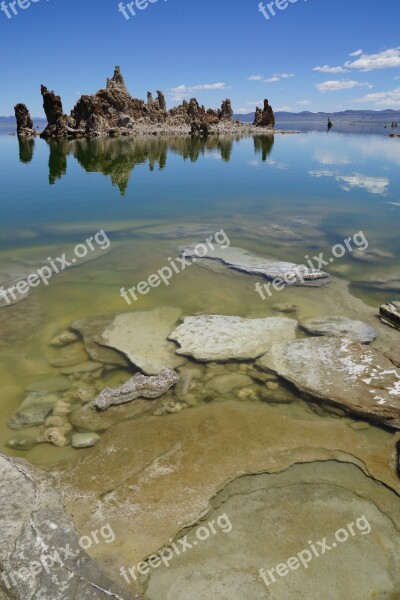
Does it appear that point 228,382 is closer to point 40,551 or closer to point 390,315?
point 40,551

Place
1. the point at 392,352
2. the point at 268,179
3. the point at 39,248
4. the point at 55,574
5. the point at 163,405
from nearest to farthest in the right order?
the point at 55,574
the point at 163,405
the point at 392,352
the point at 39,248
the point at 268,179

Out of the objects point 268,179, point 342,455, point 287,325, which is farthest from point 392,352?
point 268,179

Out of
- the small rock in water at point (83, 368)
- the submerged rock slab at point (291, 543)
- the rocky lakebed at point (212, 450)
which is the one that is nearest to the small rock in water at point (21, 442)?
the rocky lakebed at point (212, 450)

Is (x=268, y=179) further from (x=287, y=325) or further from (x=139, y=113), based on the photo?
(x=139, y=113)

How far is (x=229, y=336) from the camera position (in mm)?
6438

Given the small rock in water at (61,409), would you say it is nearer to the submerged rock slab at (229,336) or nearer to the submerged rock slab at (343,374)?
the submerged rock slab at (229,336)

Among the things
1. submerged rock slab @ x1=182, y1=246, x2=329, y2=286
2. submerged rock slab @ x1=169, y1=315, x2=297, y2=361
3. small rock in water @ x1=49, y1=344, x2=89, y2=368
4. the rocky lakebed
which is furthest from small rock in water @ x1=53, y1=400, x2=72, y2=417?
submerged rock slab @ x1=182, y1=246, x2=329, y2=286

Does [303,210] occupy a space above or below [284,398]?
above

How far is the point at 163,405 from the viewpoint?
519cm

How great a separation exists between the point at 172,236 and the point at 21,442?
8.67 m

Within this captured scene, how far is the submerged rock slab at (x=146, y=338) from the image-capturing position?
19.5ft

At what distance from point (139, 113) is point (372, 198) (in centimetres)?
8201

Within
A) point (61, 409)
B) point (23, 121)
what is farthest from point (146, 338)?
point (23, 121)

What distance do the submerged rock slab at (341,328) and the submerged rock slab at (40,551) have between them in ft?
15.2
